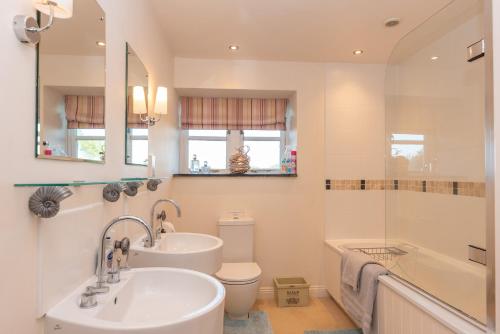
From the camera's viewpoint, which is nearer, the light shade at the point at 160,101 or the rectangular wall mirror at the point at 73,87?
the rectangular wall mirror at the point at 73,87

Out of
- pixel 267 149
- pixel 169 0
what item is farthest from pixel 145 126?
pixel 267 149

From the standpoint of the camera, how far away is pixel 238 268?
2564 millimetres

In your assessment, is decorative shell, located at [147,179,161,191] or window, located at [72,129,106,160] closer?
window, located at [72,129,106,160]

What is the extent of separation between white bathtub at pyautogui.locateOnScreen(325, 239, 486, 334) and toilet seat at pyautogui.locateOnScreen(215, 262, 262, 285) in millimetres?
932

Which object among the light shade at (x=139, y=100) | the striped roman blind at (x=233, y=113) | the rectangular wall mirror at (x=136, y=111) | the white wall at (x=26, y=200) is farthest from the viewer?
the striped roman blind at (x=233, y=113)

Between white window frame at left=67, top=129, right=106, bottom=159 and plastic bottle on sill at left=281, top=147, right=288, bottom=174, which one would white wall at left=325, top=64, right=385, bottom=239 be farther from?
white window frame at left=67, top=129, right=106, bottom=159

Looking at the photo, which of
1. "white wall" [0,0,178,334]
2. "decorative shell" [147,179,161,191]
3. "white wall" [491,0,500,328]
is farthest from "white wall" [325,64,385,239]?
"white wall" [0,0,178,334]

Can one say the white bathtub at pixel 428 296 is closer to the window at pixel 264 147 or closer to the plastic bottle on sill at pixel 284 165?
the plastic bottle on sill at pixel 284 165

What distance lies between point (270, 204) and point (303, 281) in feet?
2.66

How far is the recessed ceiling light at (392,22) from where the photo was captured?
2.20 m

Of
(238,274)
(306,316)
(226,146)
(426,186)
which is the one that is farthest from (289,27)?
(306,316)

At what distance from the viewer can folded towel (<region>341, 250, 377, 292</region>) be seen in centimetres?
210

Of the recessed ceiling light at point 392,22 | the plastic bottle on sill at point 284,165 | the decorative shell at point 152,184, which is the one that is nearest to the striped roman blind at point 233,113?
the plastic bottle on sill at point 284,165

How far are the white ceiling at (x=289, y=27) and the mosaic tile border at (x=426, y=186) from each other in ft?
3.94
